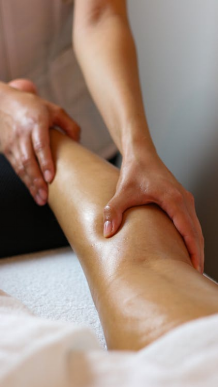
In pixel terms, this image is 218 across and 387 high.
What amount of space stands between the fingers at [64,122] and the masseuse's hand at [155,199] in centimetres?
31

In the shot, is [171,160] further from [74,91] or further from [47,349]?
[47,349]

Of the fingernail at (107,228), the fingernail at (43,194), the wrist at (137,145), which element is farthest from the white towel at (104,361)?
the fingernail at (43,194)

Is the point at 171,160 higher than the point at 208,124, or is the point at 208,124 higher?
the point at 208,124

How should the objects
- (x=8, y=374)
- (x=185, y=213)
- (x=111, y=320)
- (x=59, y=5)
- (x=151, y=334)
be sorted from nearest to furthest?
1. (x=8, y=374)
2. (x=151, y=334)
3. (x=111, y=320)
4. (x=185, y=213)
5. (x=59, y=5)

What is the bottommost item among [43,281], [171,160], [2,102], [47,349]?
[171,160]

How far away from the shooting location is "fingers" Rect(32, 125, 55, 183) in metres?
0.93

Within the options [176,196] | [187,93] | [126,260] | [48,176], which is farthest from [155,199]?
[187,93]

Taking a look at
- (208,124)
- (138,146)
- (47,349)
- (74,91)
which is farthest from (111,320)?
(74,91)

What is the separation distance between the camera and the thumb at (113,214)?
71 centimetres

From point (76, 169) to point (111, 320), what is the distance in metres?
0.37

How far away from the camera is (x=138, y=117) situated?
→ 2.95 feet

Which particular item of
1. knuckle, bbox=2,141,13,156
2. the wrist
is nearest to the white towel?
the wrist

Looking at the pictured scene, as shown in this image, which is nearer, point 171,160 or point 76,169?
point 76,169

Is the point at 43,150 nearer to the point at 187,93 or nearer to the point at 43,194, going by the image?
the point at 43,194
